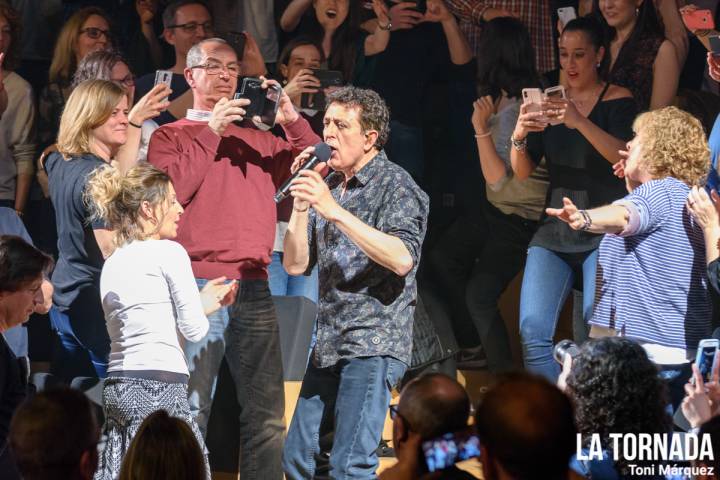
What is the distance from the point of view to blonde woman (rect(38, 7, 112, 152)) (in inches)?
208

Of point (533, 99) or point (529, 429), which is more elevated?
point (533, 99)

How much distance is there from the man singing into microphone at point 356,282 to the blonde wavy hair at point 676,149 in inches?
33.5

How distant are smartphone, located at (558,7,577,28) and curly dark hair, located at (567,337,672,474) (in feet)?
8.88

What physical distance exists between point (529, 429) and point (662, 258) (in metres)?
1.84

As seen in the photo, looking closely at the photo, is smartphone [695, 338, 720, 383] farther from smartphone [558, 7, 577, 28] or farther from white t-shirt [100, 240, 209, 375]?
smartphone [558, 7, 577, 28]

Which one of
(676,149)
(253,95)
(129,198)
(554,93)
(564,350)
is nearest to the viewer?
(564,350)

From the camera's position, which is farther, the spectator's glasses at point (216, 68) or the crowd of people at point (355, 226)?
the spectator's glasses at point (216, 68)

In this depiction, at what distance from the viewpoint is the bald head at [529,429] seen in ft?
6.53

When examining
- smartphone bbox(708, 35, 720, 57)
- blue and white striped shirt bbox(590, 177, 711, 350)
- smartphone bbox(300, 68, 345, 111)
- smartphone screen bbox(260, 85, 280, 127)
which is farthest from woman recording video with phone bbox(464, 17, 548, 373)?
blue and white striped shirt bbox(590, 177, 711, 350)

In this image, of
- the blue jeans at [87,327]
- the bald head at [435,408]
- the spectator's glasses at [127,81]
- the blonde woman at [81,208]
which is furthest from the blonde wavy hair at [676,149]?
the spectator's glasses at [127,81]

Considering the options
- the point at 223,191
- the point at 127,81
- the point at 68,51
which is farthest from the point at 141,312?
the point at 68,51

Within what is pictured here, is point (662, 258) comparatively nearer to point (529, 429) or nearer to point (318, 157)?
point (318, 157)

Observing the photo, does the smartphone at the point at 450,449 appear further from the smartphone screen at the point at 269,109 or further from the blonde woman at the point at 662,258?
the smartphone screen at the point at 269,109

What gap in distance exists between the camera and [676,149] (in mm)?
3695
